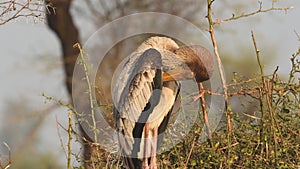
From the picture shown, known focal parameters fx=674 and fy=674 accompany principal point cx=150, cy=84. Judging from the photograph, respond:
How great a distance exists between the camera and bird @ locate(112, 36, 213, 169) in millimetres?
3816

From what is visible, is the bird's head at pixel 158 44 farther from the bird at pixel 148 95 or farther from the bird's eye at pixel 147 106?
the bird's eye at pixel 147 106

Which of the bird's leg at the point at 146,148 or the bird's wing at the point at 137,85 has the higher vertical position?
the bird's wing at the point at 137,85

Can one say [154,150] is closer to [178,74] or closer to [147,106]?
[147,106]

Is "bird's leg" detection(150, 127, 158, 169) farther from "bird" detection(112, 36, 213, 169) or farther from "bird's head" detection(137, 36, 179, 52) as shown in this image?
"bird's head" detection(137, 36, 179, 52)

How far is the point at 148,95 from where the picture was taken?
3910 millimetres

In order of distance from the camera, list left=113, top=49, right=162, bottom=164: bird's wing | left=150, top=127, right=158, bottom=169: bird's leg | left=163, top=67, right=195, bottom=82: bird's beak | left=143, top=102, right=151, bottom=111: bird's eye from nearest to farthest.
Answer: left=150, top=127, right=158, bottom=169: bird's leg, left=113, top=49, right=162, bottom=164: bird's wing, left=143, top=102, right=151, bottom=111: bird's eye, left=163, top=67, right=195, bottom=82: bird's beak

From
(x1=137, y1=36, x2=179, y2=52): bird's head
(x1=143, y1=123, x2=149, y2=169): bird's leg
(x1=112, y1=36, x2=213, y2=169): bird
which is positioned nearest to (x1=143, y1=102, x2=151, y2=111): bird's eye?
(x1=112, y1=36, x2=213, y2=169): bird

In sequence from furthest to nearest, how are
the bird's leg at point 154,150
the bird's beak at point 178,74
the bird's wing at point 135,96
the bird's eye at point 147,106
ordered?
the bird's beak at point 178,74, the bird's eye at point 147,106, the bird's wing at point 135,96, the bird's leg at point 154,150

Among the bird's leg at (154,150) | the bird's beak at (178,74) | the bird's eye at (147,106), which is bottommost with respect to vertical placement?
the bird's leg at (154,150)

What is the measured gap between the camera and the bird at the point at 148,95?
3816 mm

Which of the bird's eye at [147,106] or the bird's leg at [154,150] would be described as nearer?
the bird's leg at [154,150]

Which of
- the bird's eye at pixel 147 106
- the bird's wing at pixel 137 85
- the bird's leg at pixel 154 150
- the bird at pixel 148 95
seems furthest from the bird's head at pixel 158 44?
the bird's leg at pixel 154 150

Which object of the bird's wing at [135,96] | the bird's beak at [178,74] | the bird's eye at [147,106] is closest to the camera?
the bird's wing at [135,96]

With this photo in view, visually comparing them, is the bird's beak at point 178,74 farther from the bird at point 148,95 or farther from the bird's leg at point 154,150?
the bird's leg at point 154,150
